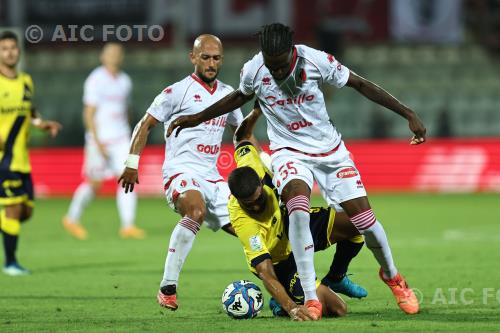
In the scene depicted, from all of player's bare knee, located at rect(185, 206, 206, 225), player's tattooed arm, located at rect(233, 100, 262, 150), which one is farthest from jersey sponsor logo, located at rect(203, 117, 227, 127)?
player's bare knee, located at rect(185, 206, 206, 225)

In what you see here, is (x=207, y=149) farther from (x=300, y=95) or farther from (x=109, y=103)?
(x=109, y=103)

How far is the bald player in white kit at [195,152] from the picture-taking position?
884cm

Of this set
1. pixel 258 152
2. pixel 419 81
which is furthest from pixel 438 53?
pixel 258 152

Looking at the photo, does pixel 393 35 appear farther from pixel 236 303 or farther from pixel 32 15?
pixel 236 303

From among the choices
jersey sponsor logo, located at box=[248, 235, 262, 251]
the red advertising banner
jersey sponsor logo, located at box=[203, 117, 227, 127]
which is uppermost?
jersey sponsor logo, located at box=[203, 117, 227, 127]

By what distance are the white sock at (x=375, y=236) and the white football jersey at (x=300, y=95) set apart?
57 cm

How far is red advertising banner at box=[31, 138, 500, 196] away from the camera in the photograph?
21.8 metres

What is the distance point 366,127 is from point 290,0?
3.72 metres

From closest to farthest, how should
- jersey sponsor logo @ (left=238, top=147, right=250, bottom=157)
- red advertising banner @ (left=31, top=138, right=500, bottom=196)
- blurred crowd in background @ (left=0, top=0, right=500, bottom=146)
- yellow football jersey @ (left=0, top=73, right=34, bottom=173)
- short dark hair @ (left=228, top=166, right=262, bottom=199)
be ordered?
1. short dark hair @ (left=228, top=166, right=262, bottom=199)
2. jersey sponsor logo @ (left=238, top=147, right=250, bottom=157)
3. yellow football jersey @ (left=0, top=73, right=34, bottom=173)
4. red advertising banner @ (left=31, top=138, right=500, bottom=196)
5. blurred crowd in background @ (left=0, top=0, right=500, bottom=146)

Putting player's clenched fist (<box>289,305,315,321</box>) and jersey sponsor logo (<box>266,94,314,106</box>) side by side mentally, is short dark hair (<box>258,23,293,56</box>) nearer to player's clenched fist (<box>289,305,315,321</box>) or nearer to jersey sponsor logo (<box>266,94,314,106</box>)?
jersey sponsor logo (<box>266,94,314,106</box>)

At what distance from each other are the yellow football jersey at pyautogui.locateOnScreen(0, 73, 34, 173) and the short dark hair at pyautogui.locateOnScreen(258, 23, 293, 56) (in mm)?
4777

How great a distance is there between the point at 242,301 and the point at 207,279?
2.89 metres

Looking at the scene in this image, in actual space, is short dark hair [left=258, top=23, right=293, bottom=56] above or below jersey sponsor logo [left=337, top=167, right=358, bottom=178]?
above

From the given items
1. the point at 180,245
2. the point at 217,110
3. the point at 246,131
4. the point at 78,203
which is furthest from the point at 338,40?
the point at 217,110
